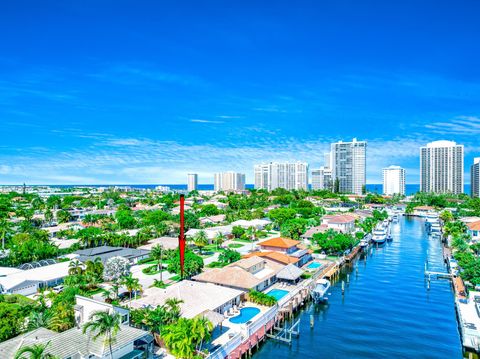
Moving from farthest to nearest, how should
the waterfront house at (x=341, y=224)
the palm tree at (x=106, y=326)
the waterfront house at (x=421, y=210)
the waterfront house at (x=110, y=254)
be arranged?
1. the waterfront house at (x=421, y=210)
2. the waterfront house at (x=341, y=224)
3. the waterfront house at (x=110, y=254)
4. the palm tree at (x=106, y=326)

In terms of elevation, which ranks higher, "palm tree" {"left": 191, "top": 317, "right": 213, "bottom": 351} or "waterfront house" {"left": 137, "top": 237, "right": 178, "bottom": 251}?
"palm tree" {"left": 191, "top": 317, "right": 213, "bottom": 351}

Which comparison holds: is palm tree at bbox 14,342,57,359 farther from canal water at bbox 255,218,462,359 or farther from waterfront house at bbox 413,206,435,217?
waterfront house at bbox 413,206,435,217

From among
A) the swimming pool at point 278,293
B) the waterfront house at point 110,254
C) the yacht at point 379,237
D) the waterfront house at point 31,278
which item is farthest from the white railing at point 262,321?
the yacht at point 379,237

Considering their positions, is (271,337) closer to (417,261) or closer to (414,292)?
(414,292)

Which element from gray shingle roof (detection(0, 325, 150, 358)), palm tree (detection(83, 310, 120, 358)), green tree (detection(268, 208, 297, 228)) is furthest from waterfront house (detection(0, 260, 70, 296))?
green tree (detection(268, 208, 297, 228))

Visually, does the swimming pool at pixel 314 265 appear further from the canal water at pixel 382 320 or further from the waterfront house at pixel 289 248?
the canal water at pixel 382 320

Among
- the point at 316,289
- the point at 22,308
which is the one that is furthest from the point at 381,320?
the point at 22,308
